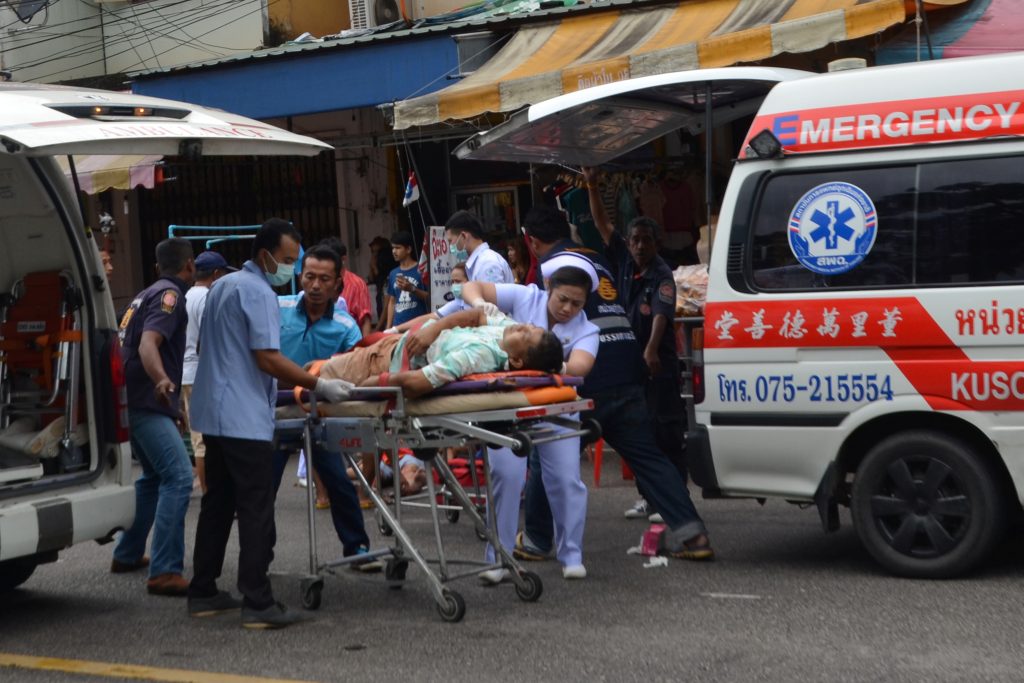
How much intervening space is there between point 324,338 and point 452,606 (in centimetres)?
166

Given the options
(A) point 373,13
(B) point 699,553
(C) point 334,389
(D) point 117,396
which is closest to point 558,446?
(B) point 699,553

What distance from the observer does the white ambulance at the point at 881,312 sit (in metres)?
6.42

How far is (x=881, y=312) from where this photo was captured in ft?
21.5

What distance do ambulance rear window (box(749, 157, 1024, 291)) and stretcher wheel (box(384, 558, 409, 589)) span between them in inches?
88.0

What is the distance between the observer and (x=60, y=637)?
6.38m

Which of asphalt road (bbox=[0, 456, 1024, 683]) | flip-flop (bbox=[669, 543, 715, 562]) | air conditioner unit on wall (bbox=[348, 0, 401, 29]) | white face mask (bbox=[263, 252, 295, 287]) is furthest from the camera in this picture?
air conditioner unit on wall (bbox=[348, 0, 401, 29])

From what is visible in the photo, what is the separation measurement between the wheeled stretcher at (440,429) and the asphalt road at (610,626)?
0.57ft

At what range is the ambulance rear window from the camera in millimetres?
6422

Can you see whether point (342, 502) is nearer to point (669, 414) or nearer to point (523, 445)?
point (523, 445)

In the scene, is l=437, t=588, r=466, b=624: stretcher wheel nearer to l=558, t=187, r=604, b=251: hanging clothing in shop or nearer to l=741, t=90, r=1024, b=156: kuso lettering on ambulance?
l=741, t=90, r=1024, b=156: kuso lettering on ambulance

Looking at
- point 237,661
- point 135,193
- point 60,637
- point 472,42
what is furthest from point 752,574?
point 135,193

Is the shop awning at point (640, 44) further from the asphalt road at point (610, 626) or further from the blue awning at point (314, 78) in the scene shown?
the asphalt road at point (610, 626)

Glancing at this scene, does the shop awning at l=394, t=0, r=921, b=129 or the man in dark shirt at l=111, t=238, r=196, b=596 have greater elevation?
the shop awning at l=394, t=0, r=921, b=129

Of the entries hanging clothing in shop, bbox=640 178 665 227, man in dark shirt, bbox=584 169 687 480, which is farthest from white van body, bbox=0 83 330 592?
hanging clothing in shop, bbox=640 178 665 227
